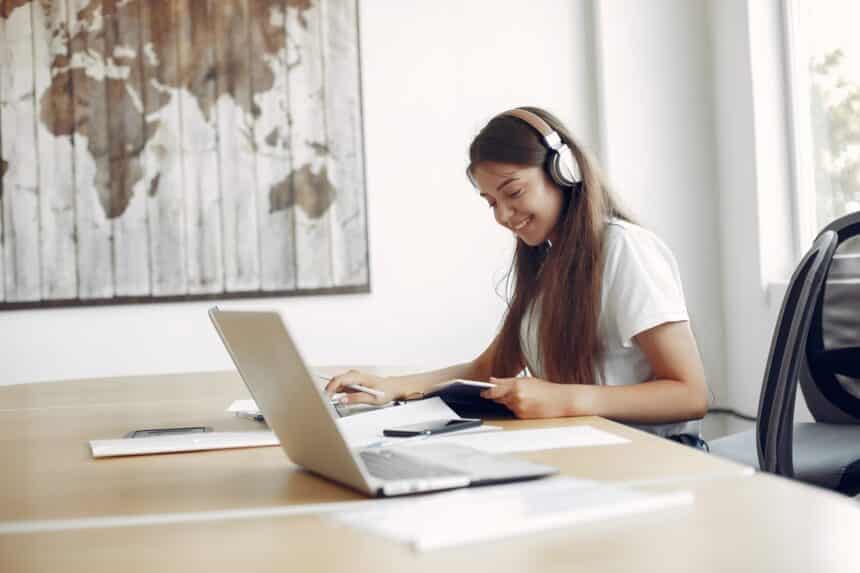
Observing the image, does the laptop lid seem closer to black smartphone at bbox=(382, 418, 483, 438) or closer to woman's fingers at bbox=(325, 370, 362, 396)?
black smartphone at bbox=(382, 418, 483, 438)

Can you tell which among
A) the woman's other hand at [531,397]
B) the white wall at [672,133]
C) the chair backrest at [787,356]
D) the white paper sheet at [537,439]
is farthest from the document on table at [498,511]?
the white wall at [672,133]

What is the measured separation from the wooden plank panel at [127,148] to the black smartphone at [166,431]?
2.37 meters

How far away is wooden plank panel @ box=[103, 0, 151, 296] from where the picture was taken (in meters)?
3.96

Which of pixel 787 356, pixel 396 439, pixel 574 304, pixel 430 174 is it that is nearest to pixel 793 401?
pixel 787 356

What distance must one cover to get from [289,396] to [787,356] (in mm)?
844

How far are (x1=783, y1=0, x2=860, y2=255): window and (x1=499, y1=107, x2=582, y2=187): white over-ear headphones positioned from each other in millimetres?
1821

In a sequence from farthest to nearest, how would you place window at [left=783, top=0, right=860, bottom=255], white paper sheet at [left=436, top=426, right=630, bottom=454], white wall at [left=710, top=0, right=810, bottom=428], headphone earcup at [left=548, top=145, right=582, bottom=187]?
white wall at [left=710, top=0, right=810, bottom=428], window at [left=783, top=0, right=860, bottom=255], headphone earcup at [left=548, top=145, right=582, bottom=187], white paper sheet at [left=436, top=426, right=630, bottom=454]

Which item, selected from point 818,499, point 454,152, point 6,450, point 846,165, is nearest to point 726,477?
point 818,499

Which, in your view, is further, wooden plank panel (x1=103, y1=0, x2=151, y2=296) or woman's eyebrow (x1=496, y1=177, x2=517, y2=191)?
wooden plank panel (x1=103, y1=0, x2=151, y2=296)

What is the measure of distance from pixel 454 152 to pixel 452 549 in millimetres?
3449

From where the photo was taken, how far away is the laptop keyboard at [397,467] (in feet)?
3.43

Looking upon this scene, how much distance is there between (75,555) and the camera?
873mm

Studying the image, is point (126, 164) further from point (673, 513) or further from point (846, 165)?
point (673, 513)

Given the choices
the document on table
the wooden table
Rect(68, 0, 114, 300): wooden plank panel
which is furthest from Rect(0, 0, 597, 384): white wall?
the document on table
